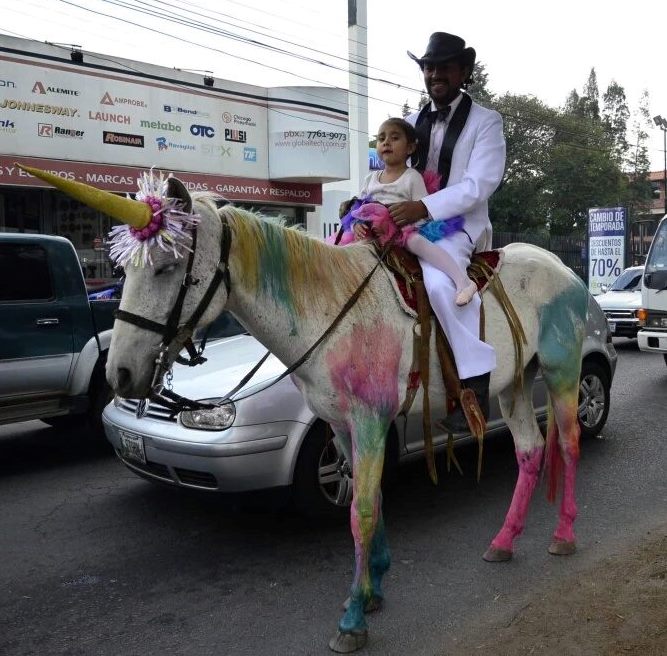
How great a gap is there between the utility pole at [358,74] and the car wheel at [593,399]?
50.7 feet

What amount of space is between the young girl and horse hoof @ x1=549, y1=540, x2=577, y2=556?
68.6 inches

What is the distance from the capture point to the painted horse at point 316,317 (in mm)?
2619

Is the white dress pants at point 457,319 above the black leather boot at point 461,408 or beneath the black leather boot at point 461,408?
above

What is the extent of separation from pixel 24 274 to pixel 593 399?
5.60m

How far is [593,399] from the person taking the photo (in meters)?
6.83

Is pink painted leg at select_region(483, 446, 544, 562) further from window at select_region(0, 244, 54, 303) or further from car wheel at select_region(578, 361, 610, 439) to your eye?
window at select_region(0, 244, 54, 303)

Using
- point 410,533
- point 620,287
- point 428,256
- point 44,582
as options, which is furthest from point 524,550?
point 620,287

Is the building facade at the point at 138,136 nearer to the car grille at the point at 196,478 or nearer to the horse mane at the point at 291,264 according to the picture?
the car grille at the point at 196,478

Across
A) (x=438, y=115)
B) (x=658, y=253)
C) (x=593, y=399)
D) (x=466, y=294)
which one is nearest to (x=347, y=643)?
(x=466, y=294)

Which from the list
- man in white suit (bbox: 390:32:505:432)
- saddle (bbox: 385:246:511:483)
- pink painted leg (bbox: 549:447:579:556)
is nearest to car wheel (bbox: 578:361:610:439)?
pink painted leg (bbox: 549:447:579:556)

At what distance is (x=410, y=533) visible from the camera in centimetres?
457

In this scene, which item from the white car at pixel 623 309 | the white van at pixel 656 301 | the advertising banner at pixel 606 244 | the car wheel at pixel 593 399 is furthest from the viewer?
the advertising banner at pixel 606 244

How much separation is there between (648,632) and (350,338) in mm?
1882

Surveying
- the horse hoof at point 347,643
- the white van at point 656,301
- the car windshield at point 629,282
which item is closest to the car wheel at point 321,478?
the horse hoof at point 347,643
